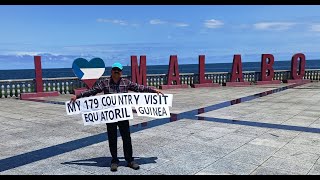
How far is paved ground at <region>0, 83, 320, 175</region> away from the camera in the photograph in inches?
217

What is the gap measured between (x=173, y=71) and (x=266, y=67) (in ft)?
25.5

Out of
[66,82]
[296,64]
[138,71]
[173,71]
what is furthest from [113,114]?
[296,64]

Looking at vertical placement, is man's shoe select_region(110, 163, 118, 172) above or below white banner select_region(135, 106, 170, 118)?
below

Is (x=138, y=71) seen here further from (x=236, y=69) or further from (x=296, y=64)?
(x=296, y=64)

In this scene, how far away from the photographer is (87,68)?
325 inches

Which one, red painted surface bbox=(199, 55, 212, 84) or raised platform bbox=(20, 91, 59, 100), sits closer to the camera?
raised platform bbox=(20, 91, 59, 100)

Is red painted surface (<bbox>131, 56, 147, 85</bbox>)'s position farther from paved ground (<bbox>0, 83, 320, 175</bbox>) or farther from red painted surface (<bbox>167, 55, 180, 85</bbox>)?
paved ground (<bbox>0, 83, 320, 175</bbox>)

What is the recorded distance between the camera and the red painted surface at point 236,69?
22663mm

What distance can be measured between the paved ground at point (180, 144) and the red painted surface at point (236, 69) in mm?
11652

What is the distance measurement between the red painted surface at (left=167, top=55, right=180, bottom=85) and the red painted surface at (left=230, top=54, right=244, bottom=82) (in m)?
4.55

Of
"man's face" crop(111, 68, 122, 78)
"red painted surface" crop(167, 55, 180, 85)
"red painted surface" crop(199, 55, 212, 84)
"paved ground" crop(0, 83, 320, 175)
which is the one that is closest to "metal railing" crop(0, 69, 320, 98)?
"red painted surface" crop(199, 55, 212, 84)

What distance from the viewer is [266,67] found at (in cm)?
2378

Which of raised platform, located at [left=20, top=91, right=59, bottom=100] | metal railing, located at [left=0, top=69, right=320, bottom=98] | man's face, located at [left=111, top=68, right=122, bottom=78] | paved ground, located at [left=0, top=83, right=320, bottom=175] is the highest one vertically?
man's face, located at [left=111, top=68, right=122, bottom=78]
